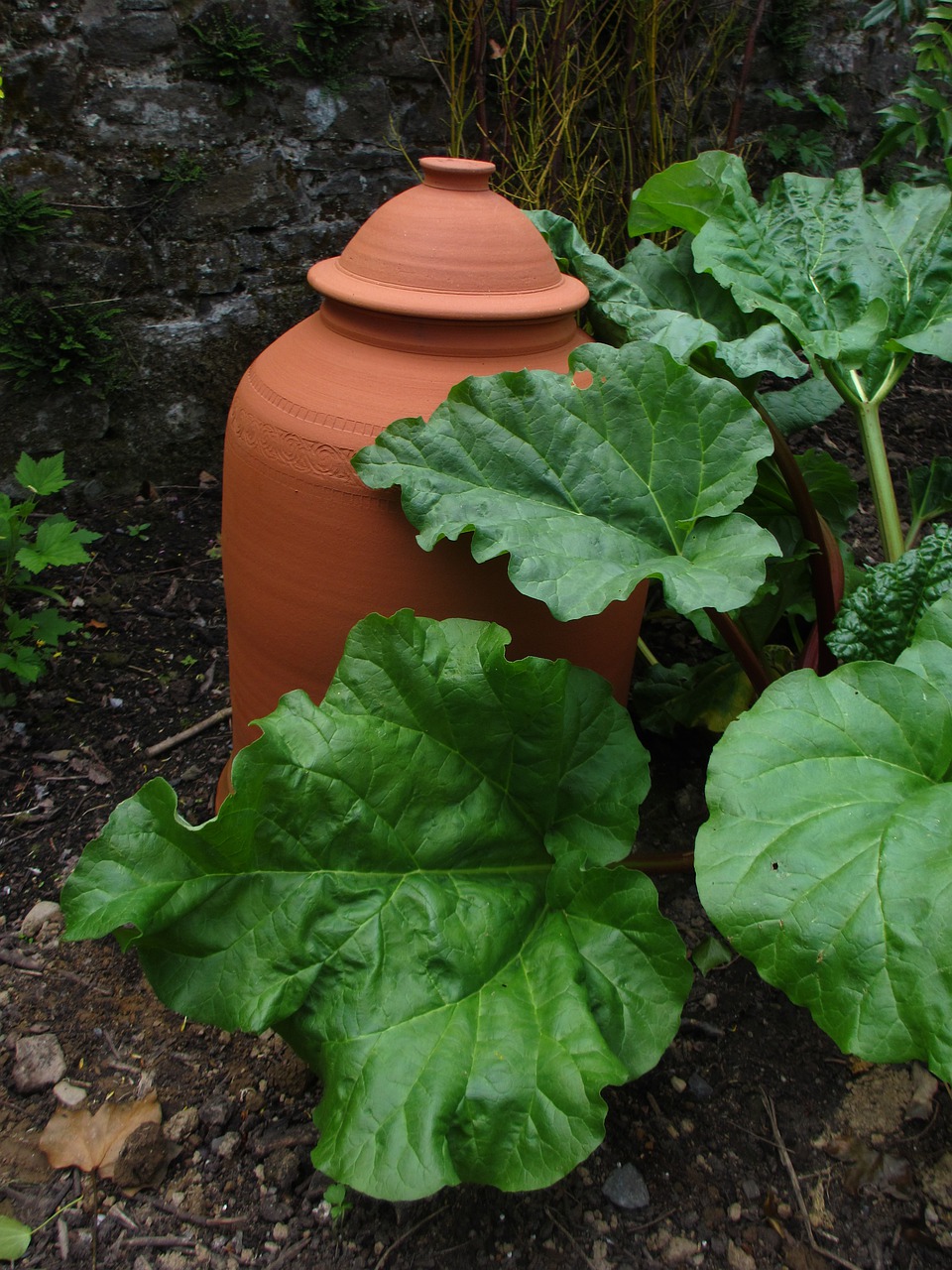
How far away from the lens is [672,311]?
179 centimetres

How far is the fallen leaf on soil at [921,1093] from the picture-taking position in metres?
1.48

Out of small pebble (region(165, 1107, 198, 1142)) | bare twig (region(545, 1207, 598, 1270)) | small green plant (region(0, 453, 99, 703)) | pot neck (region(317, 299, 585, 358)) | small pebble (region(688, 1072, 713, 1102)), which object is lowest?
small pebble (region(688, 1072, 713, 1102))

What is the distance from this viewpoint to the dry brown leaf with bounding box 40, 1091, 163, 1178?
4.60 feet

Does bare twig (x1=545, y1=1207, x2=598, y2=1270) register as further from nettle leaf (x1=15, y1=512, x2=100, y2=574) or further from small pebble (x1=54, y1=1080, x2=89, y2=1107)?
nettle leaf (x1=15, y1=512, x2=100, y2=574)

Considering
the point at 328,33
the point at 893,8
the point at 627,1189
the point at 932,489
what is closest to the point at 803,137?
the point at 893,8

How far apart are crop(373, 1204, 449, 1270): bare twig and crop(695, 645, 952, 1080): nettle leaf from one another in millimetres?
568

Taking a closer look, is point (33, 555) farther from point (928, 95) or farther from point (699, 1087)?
point (928, 95)

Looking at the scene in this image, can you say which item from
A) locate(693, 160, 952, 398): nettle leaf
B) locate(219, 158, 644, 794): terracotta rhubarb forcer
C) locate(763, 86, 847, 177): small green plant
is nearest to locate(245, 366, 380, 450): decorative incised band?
locate(219, 158, 644, 794): terracotta rhubarb forcer

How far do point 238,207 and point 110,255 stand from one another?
0.35 m

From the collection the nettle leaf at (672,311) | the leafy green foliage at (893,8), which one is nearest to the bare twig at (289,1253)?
the nettle leaf at (672,311)

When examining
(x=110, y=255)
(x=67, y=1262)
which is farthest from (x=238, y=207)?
(x=67, y=1262)

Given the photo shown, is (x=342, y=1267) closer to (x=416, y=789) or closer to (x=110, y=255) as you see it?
(x=416, y=789)

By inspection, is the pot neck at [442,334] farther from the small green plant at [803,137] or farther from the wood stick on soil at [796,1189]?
the small green plant at [803,137]

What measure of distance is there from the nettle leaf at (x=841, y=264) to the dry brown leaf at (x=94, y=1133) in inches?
63.4
